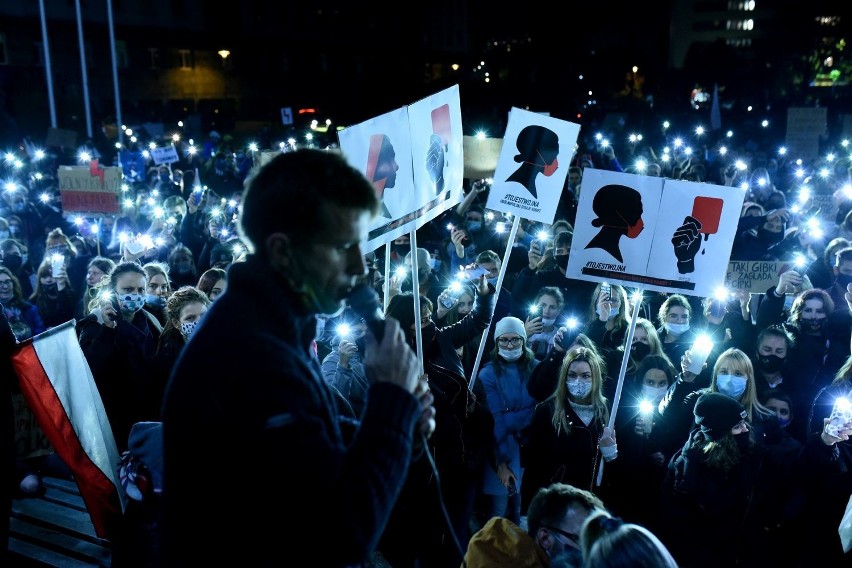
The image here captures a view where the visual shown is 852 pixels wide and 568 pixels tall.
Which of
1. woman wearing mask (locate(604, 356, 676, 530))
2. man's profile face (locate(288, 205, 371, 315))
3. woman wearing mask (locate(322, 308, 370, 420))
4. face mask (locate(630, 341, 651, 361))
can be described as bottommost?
woman wearing mask (locate(604, 356, 676, 530))

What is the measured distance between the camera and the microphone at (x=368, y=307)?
77.4 inches

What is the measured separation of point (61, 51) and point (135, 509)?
4175 cm

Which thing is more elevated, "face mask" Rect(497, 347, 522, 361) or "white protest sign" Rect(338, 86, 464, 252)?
"white protest sign" Rect(338, 86, 464, 252)

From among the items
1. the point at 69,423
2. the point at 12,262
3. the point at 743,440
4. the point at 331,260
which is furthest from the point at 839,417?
the point at 12,262

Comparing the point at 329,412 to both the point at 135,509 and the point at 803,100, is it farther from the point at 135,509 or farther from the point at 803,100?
the point at 803,100

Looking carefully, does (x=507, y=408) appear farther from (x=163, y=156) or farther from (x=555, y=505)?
(x=163, y=156)

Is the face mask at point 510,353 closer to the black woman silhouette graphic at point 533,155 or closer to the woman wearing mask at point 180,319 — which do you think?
the black woman silhouette graphic at point 533,155

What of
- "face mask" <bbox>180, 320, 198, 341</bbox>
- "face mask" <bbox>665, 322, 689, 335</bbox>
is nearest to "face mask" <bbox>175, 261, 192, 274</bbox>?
"face mask" <bbox>180, 320, 198, 341</bbox>

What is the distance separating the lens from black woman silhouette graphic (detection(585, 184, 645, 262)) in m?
6.03

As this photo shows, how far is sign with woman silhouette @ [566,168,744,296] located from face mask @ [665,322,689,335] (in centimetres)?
125

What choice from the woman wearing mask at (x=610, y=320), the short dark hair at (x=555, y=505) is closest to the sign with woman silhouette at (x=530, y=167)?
the woman wearing mask at (x=610, y=320)

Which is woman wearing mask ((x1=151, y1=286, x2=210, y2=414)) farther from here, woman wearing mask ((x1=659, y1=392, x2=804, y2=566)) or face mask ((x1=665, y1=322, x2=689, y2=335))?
face mask ((x1=665, y1=322, x2=689, y2=335))

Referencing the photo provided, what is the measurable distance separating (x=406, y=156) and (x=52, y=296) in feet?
16.2

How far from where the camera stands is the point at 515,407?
6184mm
